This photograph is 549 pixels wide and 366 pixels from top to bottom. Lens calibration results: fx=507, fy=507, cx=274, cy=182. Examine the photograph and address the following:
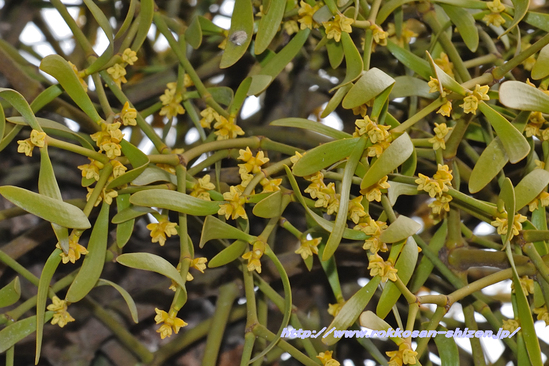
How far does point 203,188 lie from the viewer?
1.07 feet

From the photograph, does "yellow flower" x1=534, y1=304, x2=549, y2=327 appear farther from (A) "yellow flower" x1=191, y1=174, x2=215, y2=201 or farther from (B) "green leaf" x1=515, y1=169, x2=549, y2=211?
(A) "yellow flower" x1=191, y1=174, x2=215, y2=201

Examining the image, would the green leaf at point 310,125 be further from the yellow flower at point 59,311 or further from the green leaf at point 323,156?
the yellow flower at point 59,311

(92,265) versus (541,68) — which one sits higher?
(541,68)

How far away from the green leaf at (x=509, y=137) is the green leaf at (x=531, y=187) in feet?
0.09

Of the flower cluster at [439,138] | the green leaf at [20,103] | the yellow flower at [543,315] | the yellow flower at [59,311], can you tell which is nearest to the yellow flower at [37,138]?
the green leaf at [20,103]

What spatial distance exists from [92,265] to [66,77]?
0.36ft

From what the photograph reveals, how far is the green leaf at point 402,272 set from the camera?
0.29 m

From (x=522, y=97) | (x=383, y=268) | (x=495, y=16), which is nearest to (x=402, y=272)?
(x=383, y=268)

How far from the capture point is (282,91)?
0.59 metres

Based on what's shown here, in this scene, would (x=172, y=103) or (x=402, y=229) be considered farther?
(x=172, y=103)

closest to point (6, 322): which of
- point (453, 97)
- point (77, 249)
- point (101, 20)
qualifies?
point (77, 249)

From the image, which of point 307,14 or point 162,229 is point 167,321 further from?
point 307,14

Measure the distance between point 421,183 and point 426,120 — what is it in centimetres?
19

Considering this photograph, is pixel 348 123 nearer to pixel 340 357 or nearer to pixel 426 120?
pixel 426 120
